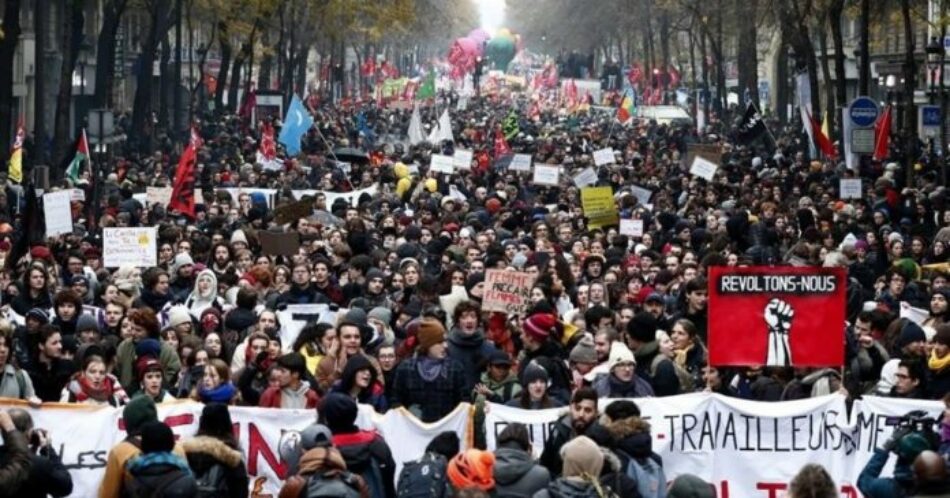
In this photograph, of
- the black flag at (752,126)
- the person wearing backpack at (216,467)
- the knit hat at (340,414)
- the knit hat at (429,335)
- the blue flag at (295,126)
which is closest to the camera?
the person wearing backpack at (216,467)

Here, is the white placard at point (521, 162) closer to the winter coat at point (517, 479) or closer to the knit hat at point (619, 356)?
the knit hat at point (619, 356)

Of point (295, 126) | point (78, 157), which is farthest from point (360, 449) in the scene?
point (295, 126)

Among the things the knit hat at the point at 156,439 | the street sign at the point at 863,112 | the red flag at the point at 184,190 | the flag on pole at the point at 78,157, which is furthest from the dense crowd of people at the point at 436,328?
the street sign at the point at 863,112

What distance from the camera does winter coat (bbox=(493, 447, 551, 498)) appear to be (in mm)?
10305

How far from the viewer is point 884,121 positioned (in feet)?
133

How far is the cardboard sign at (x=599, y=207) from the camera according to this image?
28391mm

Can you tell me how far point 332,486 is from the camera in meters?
10.0

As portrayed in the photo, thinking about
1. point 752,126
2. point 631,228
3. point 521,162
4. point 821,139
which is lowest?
point 631,228

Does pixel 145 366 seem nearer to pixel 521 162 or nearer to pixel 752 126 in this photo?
pixel 521 162

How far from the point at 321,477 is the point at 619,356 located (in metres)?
3.72

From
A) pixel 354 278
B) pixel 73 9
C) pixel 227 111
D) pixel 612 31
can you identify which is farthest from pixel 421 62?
pixel 354 278

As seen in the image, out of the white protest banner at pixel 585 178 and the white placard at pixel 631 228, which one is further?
the white protest banner at pixel 585 178

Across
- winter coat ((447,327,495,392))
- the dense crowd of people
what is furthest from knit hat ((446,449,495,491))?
winter coat ((447,327,495,392))

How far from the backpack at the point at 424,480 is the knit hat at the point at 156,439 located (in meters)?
1.09
